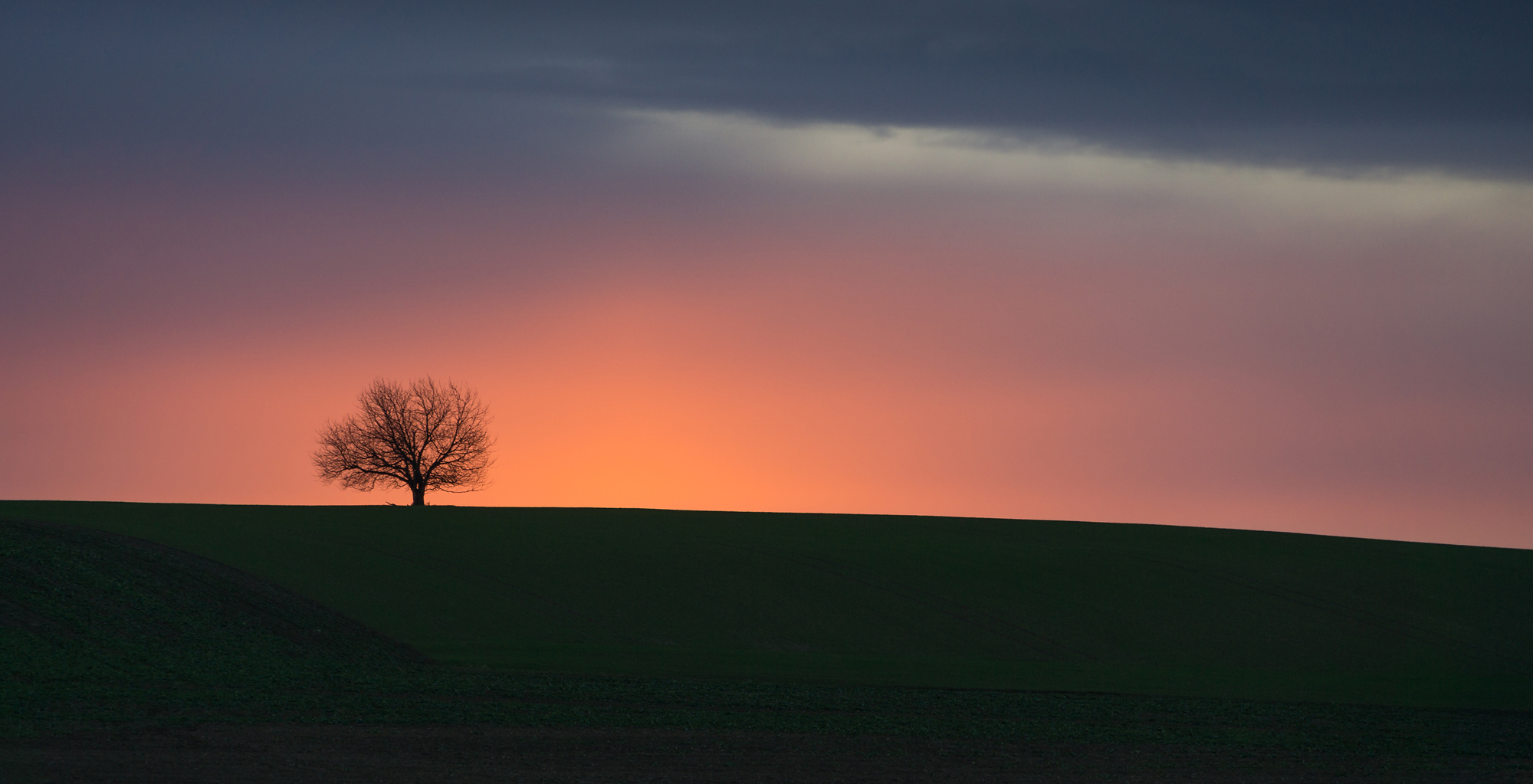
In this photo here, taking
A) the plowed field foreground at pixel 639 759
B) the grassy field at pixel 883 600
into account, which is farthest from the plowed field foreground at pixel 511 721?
the grassy field at pixel 883 600

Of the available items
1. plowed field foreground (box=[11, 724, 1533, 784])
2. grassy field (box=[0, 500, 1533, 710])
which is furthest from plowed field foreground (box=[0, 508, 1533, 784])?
grassy field (box=[0, 500, 1533, 710])

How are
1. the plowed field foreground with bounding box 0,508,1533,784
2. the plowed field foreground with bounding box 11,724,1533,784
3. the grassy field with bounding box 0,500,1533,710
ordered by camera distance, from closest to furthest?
the plowed field foreground with bounding box 11,724,1533,784 < the plowed field foreground with bounding box 0,508,1533,784 < the grassy field with bounding box 0,500,1533,710

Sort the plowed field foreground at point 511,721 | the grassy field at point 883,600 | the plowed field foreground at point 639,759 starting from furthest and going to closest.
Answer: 1. the grassy field at point 883,600
2. the plowed field foreground at point 511,721
3. the plowed field foreground at point 639,759

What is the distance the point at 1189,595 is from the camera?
4519 centimetres

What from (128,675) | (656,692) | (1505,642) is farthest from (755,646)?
(1505,642)

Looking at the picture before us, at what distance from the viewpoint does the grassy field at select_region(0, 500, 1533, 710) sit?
3341 centimetres

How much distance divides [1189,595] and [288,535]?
101 ft

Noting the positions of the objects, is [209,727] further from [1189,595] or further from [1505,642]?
[1505,642]

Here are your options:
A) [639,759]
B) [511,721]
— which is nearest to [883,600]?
[511,721]

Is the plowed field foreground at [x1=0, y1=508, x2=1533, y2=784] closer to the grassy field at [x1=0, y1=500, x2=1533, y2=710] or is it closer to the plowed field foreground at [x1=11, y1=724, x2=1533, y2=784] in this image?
the plowed field foreground at [x1=11, y1=724, x2=1533, y2=784]

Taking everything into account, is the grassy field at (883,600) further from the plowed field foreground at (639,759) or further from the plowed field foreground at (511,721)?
the plowed field foreground at (639,759)

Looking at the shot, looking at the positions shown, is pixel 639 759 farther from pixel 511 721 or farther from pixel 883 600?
pixel 883 600

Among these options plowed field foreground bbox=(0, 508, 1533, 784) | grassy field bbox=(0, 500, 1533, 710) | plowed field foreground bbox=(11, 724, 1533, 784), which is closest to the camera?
plowed field foreground bbox=(11, 724, 1533, 784)

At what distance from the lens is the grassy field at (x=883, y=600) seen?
3341cm
